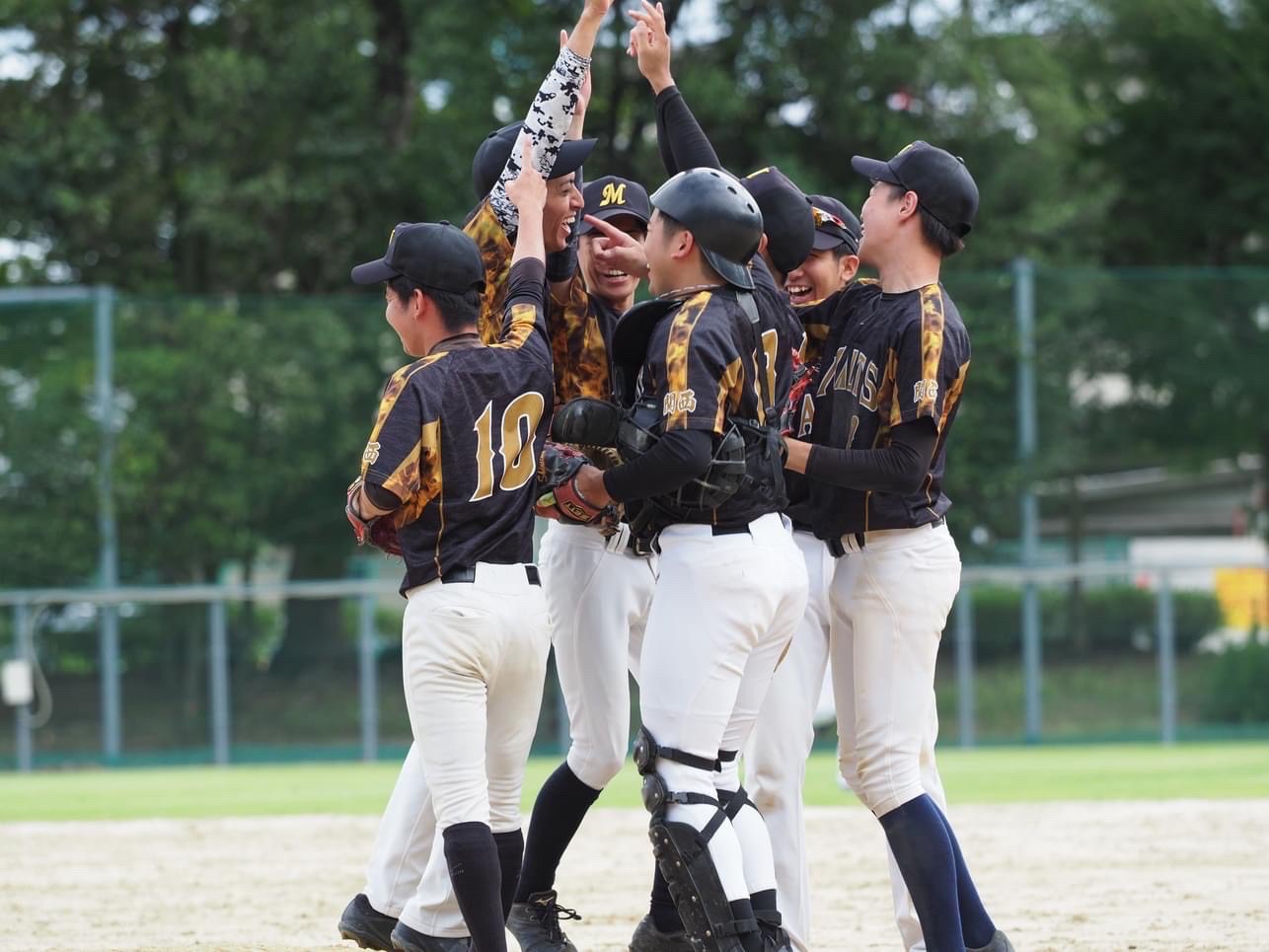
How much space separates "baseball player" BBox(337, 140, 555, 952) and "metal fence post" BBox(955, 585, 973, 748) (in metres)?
11.3

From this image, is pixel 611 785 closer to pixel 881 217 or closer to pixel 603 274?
pixel 603 274

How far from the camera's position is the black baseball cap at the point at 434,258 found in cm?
453

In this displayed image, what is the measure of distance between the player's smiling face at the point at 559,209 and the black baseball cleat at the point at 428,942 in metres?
1.95

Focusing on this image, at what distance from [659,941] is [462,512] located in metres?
1.49

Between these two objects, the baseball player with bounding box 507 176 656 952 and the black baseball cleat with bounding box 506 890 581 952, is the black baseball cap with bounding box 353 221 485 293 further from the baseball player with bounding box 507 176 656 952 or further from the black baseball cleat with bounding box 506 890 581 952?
the black baseball cleat with bounding box 506 890 581 952

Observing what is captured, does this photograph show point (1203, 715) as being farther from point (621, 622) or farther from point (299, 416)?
point (621, 622)

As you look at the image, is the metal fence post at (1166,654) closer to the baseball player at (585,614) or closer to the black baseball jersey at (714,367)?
the baseball player at (585,614)

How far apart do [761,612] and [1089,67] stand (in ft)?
74.3

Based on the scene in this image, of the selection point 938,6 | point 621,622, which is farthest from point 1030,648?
point 621,622

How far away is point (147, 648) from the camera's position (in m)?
15.4

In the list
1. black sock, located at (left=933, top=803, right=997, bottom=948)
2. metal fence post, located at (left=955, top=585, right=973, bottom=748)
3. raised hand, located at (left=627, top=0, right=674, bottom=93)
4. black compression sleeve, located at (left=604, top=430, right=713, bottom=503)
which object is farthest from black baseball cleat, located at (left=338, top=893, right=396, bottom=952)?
metal fence post, located at (left=955, top=585, right=973, bottom=748)

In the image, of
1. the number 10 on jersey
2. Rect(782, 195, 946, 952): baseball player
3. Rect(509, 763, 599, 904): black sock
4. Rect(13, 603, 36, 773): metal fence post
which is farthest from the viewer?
Rect(13, 603, 36, 773): metal fence post

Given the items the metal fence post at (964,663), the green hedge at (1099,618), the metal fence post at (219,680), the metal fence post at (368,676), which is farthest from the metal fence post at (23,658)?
the green hedge at (1099,618)

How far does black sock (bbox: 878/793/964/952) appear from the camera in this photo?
447cm
